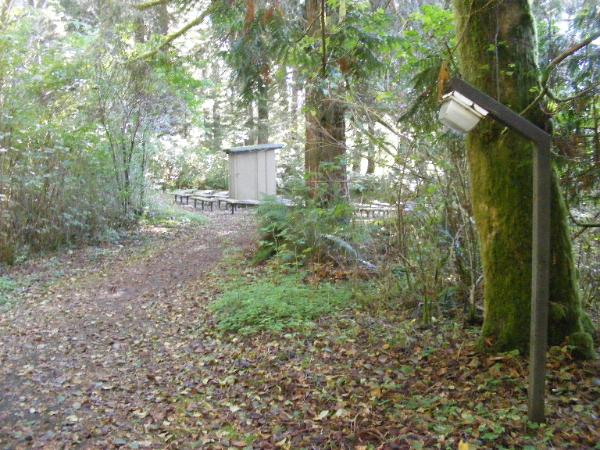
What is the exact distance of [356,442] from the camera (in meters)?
3.47

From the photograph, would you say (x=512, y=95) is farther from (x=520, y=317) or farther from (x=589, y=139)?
(x=520, y=317)

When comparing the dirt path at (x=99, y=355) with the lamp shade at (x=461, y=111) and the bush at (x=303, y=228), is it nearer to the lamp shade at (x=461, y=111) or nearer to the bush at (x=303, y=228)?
the bush at (x=303, y=228)

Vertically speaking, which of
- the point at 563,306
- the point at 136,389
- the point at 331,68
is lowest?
the point at 136,389

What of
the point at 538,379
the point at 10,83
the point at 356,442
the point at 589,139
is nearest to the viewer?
the point at 538,379

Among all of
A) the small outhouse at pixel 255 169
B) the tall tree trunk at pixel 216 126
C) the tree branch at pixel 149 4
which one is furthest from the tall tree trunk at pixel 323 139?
the tall tree trunk at pixel 216 126

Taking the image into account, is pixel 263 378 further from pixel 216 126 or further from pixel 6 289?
pixel 216 126

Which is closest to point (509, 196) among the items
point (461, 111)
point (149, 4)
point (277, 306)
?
point (461, 111)

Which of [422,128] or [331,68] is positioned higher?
[331,68]

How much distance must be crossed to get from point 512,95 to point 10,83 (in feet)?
30.0

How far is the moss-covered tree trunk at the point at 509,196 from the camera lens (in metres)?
3.88

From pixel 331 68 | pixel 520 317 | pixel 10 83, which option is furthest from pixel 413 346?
pixel 10 83

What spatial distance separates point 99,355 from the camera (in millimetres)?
5715

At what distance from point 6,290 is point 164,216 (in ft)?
22.3

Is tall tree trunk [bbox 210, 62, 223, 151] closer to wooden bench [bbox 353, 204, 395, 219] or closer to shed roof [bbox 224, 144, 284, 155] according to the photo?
shed roof [bbox 224, 144, 284, 155]
